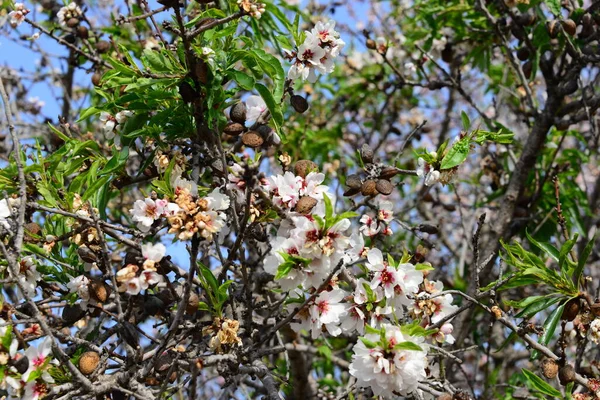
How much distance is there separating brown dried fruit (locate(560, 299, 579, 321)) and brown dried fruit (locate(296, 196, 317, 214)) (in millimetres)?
1066

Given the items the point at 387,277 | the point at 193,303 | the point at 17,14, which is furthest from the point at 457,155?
the point at 17,14

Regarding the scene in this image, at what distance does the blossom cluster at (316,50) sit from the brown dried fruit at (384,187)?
480 millimetres

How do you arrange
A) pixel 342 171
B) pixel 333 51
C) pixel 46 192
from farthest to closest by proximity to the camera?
1. pixel 342 171
2. pixel 333 51
3. pixel 46 192

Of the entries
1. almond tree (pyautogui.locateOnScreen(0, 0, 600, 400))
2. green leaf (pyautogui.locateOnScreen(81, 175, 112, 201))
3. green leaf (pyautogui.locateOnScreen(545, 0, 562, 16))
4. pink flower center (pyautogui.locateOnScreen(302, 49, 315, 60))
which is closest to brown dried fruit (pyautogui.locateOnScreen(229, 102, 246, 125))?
almond tree (pyautogui.locateOnScreen(0, 0, 600, 400))

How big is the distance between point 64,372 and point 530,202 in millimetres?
2844

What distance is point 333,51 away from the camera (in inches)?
94.4

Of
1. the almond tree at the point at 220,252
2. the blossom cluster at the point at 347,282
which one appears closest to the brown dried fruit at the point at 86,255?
the almond tree at the point at 220,252

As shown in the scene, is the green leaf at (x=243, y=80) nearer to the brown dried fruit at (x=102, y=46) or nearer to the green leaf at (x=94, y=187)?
the green leaf at (x=94, y=187)

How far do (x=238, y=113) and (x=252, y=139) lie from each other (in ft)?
0.38

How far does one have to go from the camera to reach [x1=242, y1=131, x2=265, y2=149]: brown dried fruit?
7.71 ft

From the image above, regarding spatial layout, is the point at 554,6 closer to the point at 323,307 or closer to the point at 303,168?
the point at 303,168

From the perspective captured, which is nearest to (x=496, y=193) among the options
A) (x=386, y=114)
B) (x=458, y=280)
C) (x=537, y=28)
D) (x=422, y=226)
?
(x=458, y=280)

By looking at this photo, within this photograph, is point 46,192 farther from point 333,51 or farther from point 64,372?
point 333,51

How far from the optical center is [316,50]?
2.39 meters
